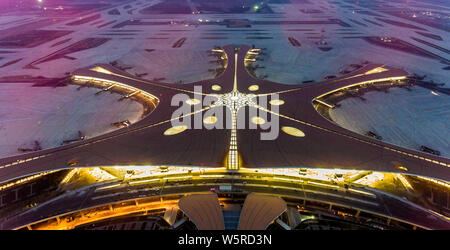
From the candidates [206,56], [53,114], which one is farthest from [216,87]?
[206,56]

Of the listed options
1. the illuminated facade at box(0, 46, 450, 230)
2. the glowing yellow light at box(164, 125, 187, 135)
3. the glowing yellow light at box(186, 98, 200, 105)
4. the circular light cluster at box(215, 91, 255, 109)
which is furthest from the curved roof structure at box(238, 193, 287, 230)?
the glowing yellow light at box(186, 98, 200, 105)

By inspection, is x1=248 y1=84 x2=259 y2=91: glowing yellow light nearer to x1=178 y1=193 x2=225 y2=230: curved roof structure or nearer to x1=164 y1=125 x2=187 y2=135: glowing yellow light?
x1=164 y1=125 x2=187 y2=135: glowing yellow light

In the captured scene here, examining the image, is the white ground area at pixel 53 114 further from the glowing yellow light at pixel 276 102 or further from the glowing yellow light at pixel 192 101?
the glowing yellow light at pixel 276 102

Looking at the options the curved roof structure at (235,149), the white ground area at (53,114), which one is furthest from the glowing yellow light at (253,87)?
the white ground area at (53,114)

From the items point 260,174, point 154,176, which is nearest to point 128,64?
point 154,176

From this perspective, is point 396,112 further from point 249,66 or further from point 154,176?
point 154,176
